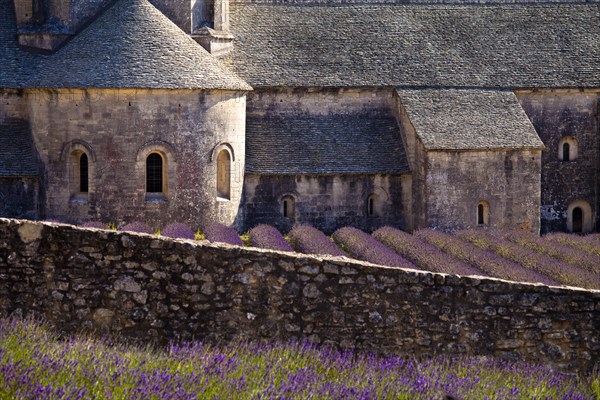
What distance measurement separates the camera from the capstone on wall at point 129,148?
3114cm

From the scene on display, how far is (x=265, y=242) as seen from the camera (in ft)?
90.9

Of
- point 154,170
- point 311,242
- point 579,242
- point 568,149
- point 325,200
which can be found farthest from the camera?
point 568,149

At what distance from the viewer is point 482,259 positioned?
979 inches

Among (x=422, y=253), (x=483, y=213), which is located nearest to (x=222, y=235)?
(x=422, y=253)

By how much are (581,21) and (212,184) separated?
15.9 metres

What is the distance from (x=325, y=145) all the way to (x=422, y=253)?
967cm

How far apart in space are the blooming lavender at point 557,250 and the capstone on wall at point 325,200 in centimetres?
417

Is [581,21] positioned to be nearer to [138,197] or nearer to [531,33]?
[531,33]

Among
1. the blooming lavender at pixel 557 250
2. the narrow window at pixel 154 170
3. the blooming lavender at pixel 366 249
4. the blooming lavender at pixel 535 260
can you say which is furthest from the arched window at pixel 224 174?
the blooming lavender at pixel 557 250

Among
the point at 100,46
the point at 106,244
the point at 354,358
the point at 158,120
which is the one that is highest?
the point at 100,46

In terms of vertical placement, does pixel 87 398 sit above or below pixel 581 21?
below

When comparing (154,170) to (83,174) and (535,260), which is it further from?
(535,260)

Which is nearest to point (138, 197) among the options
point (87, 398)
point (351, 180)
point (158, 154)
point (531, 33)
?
point (158, 154)

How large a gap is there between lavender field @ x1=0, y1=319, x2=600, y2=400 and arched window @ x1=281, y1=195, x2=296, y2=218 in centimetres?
2211
